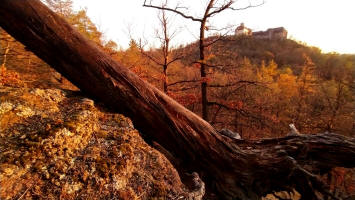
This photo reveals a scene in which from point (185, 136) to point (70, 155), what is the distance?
172 centimetres

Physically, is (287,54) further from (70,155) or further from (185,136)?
(70,155)

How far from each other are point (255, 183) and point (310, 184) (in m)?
0.78

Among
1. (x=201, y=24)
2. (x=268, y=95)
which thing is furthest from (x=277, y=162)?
(x=268, y=95)

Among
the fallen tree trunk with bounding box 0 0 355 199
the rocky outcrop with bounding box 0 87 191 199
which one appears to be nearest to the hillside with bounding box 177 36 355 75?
the fallen tree trunk with bounding box 0 0 355 199

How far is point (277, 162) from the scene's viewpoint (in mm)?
3162

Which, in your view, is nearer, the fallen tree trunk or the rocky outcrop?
the rocky outcrop

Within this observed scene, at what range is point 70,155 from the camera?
1972 millimetres

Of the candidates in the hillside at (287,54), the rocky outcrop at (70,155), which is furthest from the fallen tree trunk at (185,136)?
the hillside at (287,54)

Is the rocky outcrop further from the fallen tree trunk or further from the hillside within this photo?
the hillside

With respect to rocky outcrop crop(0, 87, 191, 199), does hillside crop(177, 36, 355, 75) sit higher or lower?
higher

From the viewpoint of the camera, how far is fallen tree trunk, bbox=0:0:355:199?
2.88 metres

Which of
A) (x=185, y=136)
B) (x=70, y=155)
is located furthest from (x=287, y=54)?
(x=70, y=155)

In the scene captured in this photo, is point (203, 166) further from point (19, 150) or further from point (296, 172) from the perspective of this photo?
point (19, 150)

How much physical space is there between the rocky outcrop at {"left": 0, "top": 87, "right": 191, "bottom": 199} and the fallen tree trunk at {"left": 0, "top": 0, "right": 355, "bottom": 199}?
46cm
